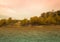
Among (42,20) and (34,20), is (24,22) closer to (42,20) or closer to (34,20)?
(34,20)

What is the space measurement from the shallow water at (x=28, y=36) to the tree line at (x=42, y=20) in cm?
12

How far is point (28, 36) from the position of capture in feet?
8.59

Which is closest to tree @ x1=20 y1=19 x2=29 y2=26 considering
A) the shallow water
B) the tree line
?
the tree line

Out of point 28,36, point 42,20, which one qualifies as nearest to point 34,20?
point 42,20

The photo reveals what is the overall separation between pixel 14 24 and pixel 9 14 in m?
0.16

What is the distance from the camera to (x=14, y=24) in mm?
2658

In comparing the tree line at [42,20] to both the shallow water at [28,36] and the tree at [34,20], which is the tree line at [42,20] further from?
the shallow water at [28,36]

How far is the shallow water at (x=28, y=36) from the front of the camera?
258 centimetres

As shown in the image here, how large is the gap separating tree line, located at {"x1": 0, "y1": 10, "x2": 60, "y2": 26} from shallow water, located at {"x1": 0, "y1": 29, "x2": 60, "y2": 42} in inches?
4.5

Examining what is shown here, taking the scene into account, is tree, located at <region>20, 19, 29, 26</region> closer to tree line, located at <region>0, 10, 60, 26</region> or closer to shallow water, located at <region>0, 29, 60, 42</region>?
tree line, located at <region>0, 10, 60, 26</region>

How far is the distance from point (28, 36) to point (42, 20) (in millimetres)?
297

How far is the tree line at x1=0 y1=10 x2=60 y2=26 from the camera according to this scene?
260 cm

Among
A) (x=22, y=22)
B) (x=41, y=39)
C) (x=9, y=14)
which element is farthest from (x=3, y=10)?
(x=41, y=39)

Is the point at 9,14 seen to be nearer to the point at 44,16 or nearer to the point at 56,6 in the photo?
the point at 44,16
